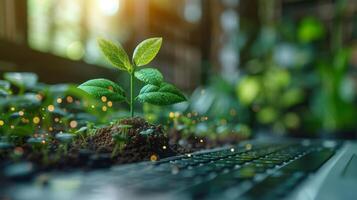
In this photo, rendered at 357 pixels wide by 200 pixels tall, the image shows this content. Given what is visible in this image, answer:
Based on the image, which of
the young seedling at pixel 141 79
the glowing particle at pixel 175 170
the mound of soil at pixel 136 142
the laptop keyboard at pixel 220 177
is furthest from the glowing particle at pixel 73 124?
the glowing particle at pixel 175 170

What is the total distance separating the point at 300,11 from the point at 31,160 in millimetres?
4594

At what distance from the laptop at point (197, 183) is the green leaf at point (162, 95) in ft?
0.53

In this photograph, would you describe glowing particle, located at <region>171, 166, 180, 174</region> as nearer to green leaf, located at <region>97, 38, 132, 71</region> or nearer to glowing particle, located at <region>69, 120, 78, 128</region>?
green leaf, located at <region>97, 38, 132, 71</region>

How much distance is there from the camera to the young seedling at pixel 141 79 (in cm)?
102

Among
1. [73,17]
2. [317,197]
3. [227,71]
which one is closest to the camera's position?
[317,197]

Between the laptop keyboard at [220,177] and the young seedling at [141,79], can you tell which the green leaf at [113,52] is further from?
the laptop keyboard at [220,177]

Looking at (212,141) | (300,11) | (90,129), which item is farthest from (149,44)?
(300,11)

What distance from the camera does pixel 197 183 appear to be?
66 centimetres

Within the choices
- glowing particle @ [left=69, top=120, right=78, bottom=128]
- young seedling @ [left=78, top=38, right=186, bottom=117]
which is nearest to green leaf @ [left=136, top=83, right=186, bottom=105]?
young seedling @ [left=78, top=38, right=186, bottom=117]

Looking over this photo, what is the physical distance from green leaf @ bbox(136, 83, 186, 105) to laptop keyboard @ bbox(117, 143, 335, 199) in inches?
5.5

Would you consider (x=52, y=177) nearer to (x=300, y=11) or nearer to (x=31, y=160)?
(x=31, y=160)

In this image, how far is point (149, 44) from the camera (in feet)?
3.46

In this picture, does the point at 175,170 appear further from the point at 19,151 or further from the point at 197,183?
the point at 19,151

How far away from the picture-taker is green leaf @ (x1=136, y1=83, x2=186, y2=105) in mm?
1035
